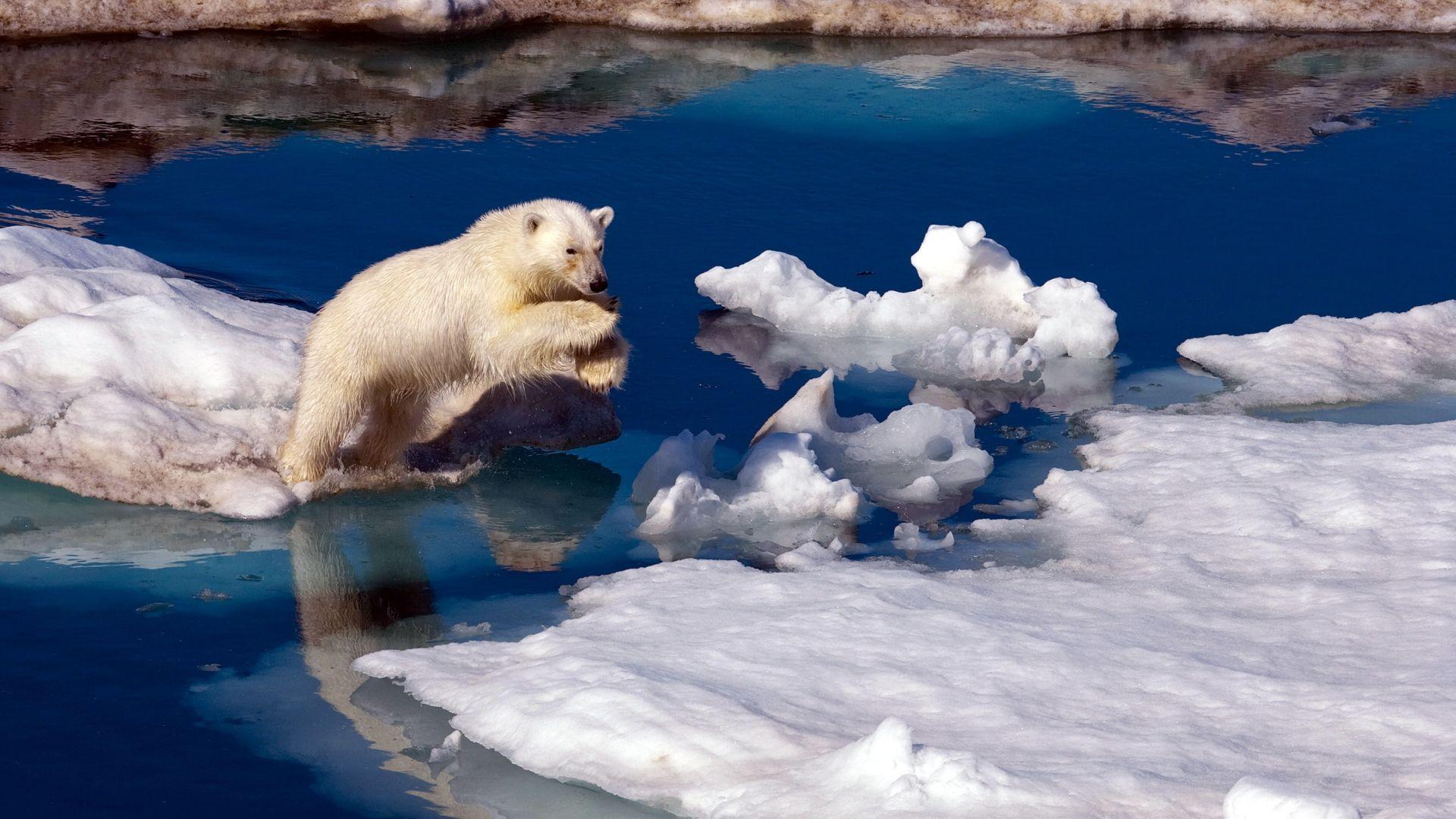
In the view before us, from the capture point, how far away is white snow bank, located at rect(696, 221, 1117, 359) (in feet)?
24.2

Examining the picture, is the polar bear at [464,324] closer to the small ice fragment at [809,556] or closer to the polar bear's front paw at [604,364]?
the polar bear's front paw at [604,364]

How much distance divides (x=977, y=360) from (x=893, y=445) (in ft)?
3.65

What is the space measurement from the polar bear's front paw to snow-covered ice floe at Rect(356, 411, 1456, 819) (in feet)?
2.54

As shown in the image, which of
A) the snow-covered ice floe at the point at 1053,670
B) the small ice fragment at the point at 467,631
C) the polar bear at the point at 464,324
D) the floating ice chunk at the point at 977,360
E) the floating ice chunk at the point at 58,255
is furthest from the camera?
the floating ice chunk at the point at 977,360

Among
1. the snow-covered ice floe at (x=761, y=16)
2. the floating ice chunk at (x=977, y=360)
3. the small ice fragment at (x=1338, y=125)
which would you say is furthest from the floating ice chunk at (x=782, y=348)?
the snow-covered ice floe at (x=761, y=16)

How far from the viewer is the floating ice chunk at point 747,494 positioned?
5449 mm

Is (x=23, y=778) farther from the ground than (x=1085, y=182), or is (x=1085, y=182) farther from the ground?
(x=1085, y=182)

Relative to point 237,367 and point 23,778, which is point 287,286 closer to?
point 237,367

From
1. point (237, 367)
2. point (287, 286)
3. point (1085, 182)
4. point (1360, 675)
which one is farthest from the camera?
point (1085, 182)

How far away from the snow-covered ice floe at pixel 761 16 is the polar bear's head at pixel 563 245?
7682 millimetres

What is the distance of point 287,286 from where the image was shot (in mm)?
7539

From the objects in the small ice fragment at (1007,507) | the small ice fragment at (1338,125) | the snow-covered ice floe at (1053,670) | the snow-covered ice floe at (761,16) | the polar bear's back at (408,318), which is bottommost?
the small ice fragment at (1007,507)

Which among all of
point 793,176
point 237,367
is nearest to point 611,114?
point 793,176

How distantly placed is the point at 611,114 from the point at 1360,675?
25.6 ft
